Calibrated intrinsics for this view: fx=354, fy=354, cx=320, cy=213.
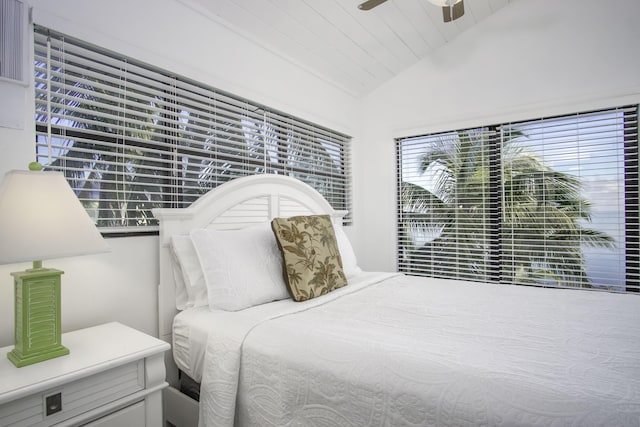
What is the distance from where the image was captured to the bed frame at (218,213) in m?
1.77

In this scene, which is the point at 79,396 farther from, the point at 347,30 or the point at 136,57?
the point at 347,30

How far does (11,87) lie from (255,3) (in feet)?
4.63

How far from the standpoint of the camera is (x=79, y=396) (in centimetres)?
112

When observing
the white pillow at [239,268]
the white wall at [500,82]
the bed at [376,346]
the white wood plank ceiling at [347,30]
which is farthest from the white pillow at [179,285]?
the white wall at [500,82]

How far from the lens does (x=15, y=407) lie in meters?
0.98

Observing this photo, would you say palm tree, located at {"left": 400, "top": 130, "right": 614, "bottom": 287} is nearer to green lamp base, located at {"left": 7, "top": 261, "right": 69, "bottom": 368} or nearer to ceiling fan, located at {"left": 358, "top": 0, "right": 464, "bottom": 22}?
ceiling fan, located at {"left": 358, "top": 0, "right": 464, "bottom": 22}

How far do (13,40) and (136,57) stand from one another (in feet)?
1.65

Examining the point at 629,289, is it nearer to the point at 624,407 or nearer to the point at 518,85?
the point at 518,85

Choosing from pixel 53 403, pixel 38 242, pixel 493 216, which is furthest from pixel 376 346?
pixel 493 216

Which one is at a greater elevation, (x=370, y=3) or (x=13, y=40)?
(x=370, y=3)

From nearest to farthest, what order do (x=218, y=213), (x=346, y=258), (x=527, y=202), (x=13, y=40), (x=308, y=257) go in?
1. (x=13, y=40)
2. (x=308, y=257)
3. (x=218, y=213)
4. (x=346, y=258)
5. (x=527, y=202)

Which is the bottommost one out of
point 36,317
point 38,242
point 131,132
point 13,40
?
point 36,317

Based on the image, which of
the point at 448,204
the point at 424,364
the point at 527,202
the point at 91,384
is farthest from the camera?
the point at 448,204

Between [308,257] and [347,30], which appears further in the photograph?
[347,30]
